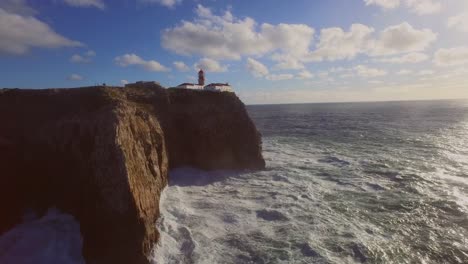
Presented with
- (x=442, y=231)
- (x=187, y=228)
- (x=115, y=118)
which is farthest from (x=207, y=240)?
(x=442, y=231)

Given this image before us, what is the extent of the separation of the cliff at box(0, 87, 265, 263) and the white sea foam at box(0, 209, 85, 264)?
653mm

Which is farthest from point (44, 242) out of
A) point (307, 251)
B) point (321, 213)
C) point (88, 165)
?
point (321, 213)

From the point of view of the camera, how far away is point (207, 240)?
663 inches

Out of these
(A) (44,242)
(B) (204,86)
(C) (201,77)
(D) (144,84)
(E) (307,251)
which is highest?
(C) (201,77)

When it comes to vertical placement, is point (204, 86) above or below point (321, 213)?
above

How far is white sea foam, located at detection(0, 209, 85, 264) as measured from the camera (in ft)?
47.6

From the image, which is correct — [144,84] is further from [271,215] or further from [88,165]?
[271,215]

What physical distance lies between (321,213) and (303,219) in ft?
5.89

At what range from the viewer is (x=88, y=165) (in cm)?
1531

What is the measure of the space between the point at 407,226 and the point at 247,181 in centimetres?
1412

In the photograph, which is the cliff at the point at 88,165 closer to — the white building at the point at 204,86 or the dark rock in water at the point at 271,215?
the dark rock in water at the point at 271,215

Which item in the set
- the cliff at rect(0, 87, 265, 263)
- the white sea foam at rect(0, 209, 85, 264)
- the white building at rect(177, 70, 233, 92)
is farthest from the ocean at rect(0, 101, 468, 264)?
the white building at rect(177, 70, 233, 92)

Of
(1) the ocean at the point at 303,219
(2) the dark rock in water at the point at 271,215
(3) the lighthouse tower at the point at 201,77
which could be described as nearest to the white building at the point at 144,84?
(1) the ocean at the point at 303,219

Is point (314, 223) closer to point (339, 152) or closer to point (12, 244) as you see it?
point (12, 244)
